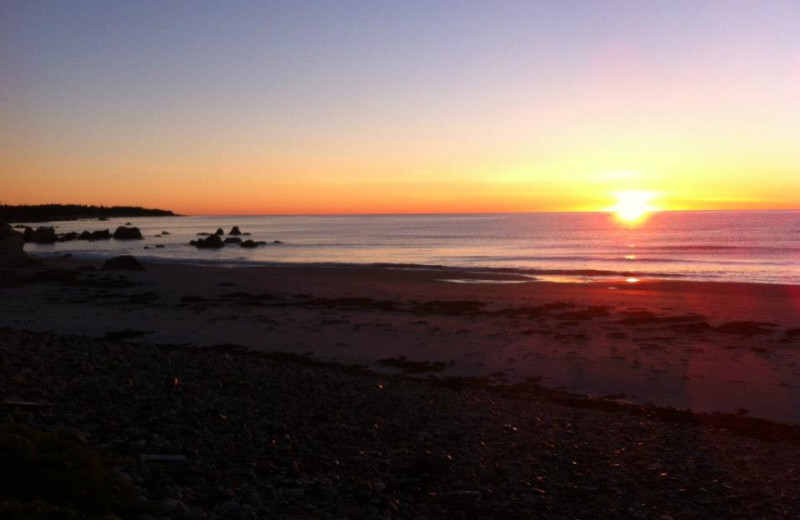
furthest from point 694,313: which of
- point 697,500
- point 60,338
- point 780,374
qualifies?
point 60,338

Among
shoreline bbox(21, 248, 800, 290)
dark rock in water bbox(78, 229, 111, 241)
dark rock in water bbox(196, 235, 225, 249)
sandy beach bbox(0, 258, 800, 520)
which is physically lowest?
sandy beach bbox(0, 258, 800, 520)

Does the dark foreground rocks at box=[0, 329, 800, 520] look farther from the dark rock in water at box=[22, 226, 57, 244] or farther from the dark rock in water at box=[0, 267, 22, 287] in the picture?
the dark rock in water at box=[22, 226, 57, 244]

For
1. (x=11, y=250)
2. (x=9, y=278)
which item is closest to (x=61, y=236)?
(x=11, y=250)

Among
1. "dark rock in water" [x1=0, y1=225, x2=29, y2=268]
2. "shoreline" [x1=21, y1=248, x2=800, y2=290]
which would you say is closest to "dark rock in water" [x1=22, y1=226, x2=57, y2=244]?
"shoreline" [x1=21, y1=248, x2=800, y2=290]

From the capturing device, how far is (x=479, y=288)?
30.9 m

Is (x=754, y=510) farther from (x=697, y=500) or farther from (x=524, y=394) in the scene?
(x=524, y=394)

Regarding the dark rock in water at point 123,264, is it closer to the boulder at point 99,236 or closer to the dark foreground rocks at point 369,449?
the dark foreground rocks at point 369,449

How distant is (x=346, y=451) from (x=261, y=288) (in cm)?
2296

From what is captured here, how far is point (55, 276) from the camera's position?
3128 cm

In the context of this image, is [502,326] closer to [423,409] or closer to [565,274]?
[423,409]

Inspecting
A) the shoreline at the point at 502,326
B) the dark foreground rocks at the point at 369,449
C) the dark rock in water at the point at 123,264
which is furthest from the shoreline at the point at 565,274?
the dark foreground rocks at the point at 369,449

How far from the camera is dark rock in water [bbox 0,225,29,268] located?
1366 inches

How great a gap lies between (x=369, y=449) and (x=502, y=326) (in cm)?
1229

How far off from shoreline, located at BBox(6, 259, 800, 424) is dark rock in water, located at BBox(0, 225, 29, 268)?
15.9ft
